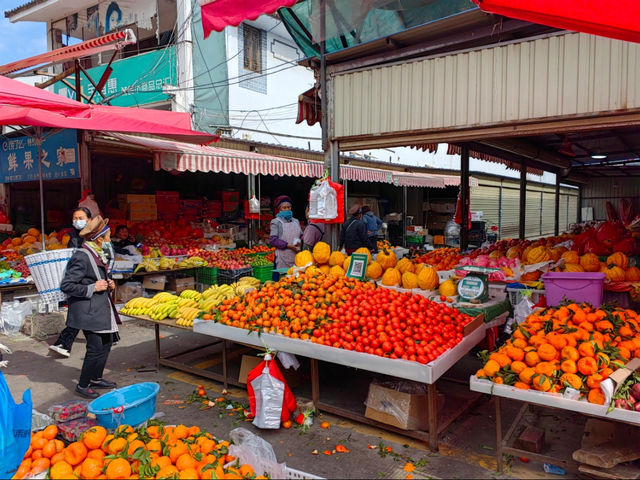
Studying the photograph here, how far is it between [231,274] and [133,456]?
297 inches

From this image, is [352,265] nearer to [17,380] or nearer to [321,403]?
[321,403]

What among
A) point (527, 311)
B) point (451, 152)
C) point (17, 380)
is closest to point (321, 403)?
point (527, 311)

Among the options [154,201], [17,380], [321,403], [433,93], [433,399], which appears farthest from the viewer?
[154,201]

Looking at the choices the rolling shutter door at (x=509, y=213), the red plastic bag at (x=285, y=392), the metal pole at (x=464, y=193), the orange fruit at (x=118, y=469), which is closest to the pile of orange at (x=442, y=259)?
the metal pole at (x=464, y=193)

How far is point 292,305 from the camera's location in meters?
4.86

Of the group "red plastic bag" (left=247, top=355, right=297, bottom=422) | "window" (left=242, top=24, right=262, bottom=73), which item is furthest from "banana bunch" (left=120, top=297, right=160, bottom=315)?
"window" (left=242, top=24, right=262, bottom=73)

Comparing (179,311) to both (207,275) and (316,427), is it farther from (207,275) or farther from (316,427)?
(207,275)

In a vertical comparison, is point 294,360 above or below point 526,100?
below

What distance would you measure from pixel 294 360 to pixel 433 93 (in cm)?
385

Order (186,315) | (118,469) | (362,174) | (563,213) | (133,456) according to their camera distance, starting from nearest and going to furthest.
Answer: (118,469) → (133,456) → (186,315) → (362,174) → (563,213)

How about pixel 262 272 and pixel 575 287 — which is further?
pixel 262 272

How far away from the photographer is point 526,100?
5.31 meters

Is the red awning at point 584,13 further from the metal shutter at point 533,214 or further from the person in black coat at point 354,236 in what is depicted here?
the metal shutter at point 533,214

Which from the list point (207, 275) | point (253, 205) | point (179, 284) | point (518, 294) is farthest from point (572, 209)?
point (518, 294)
